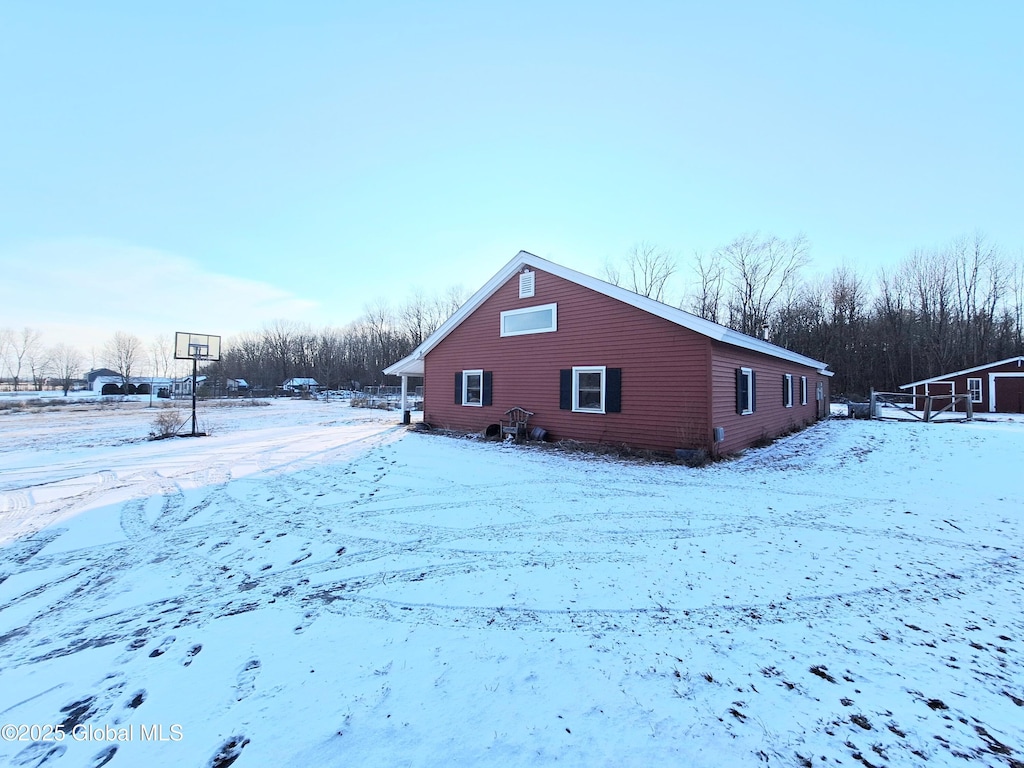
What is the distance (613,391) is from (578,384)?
1124 millimetres

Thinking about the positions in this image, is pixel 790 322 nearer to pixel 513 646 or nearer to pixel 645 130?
pixel 645 130

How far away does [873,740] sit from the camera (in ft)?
6.55

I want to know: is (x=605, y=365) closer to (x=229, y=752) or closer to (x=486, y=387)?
(x=486, y=387)

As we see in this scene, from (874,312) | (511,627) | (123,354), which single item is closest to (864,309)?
(874,312)

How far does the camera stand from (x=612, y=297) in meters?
10.5

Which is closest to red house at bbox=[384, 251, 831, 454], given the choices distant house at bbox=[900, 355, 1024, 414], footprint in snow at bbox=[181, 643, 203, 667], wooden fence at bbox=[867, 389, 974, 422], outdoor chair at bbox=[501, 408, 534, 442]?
outdoor chair at bbox=[501, 408, 534, 442]

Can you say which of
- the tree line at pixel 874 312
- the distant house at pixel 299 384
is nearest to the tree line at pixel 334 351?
the distant house at pixel 299 384

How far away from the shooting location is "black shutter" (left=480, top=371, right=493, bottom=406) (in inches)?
531

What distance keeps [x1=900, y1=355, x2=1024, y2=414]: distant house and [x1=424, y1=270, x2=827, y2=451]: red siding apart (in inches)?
691

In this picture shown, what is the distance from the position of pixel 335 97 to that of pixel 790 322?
35955mm

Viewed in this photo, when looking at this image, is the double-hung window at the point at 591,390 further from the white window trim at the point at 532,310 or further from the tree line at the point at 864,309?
the tree line at the point at 864,309

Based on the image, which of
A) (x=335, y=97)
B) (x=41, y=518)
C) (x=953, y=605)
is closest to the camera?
(x=953, y=605)

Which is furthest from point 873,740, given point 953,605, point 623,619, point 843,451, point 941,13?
point 941,13

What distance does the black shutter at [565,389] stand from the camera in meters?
11.4
